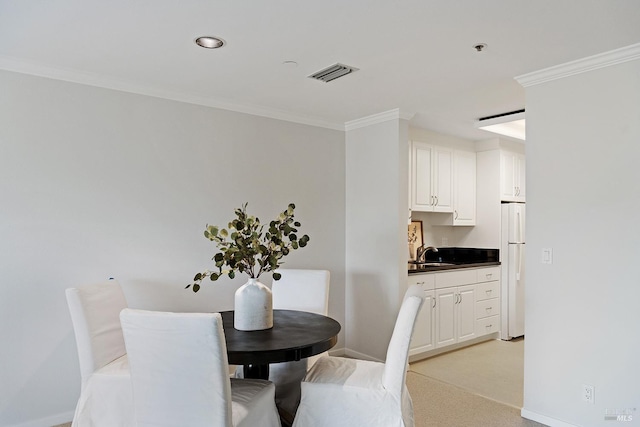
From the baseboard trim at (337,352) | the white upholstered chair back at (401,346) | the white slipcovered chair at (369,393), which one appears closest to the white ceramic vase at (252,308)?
the white slipcovered chair at (369,393)

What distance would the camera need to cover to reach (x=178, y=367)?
1847 millimetres

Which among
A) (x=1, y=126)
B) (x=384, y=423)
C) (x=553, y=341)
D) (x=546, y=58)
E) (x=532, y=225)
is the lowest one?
(x=384, y=423)

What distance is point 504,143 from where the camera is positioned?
5336mm

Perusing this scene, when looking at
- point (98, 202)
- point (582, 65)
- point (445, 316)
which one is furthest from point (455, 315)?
point (98, 202)

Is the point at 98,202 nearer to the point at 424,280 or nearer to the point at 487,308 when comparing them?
the point at 424,280

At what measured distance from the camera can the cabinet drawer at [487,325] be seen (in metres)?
4.93

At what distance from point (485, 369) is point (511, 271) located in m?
1.53

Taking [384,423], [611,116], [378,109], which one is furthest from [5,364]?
[611,116]

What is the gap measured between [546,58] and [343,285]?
9.05ft

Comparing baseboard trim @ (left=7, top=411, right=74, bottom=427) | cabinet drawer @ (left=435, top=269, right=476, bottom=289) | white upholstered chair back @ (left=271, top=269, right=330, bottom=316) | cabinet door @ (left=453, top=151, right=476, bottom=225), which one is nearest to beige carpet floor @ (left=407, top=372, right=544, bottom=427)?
white upholstered chair back @ (left=271, top=269, right=330, bottom=316)

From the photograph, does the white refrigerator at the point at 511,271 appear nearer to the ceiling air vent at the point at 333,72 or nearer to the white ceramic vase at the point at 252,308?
the ceiling air vent at the point at 333,72

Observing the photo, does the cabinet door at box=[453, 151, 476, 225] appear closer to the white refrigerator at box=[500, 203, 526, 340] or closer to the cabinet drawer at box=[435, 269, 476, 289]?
the white refrigerator at box=[500, 203, 526, 340]

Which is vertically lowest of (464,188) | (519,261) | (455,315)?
(455,315)

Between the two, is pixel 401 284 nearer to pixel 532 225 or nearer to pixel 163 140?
pixel 532 225
